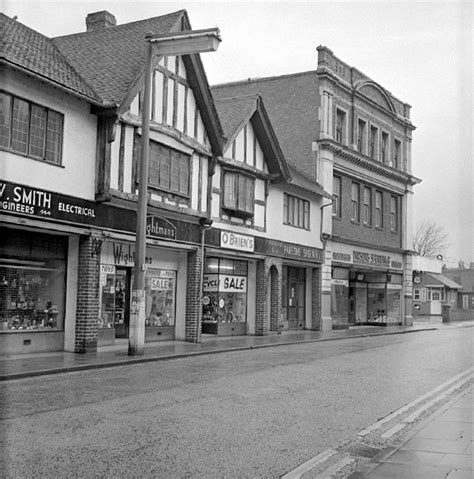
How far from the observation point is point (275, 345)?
22531 millimetres

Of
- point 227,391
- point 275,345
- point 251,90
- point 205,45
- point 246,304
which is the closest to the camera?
point 227,391

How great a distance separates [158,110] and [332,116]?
15565 mm

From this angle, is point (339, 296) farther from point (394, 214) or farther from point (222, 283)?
point (222, 283)

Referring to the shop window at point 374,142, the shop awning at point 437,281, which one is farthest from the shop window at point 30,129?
the shop awning at point 437,281

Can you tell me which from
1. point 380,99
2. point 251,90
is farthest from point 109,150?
point 380,99

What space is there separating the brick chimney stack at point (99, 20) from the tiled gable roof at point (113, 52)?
170cm

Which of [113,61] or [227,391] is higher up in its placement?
[113,61]

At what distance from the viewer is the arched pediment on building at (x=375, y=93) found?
36612mm

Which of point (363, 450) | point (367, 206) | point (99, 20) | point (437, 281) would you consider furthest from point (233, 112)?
point (437, 281)

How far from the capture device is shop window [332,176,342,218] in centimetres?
3366

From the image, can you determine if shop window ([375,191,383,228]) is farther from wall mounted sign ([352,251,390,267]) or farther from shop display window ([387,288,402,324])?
shop display window ([387,288,402,324])

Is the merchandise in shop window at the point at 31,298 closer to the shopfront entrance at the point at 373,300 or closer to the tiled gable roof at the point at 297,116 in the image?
the tiled gable roof at the point at 297,116

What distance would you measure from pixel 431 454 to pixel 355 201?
29.7 metres

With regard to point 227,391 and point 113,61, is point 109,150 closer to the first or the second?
point 113,61
